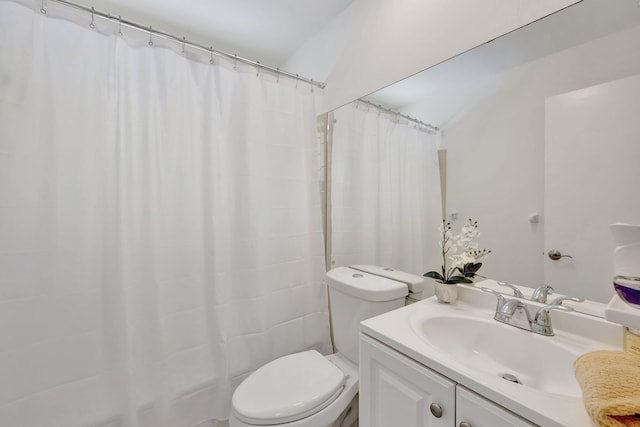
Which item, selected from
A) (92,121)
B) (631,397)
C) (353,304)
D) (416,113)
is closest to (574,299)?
(631,397)

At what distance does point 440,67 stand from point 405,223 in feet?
2.33

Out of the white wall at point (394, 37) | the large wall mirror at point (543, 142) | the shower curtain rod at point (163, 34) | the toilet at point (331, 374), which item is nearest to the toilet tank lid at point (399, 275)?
the toilet at point (331, 374)

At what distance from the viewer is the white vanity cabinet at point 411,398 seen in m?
0.56

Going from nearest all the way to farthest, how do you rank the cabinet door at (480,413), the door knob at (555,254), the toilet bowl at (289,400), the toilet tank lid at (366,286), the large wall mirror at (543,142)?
1. the cabinet door at (480,413)
2. the large wall mirror at (543,142)
3. the door knob at (555,254)
4. the toilet bowl at (289,400)
5. the toilet tank lid at (366,286)

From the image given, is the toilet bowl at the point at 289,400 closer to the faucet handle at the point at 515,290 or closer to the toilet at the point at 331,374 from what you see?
the toilet at the point at 331,374

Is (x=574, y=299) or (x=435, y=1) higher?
(x=435, y=1)

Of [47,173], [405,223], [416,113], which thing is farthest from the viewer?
→ [405,223]

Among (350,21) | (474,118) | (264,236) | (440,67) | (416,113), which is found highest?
(350,21)

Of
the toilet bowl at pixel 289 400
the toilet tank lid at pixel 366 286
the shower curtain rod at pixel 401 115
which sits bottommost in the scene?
the toilet bowl at pixel 289 400

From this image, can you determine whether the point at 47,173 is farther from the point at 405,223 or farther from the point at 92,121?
the point at 405,223

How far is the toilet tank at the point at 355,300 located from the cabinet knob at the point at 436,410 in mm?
528

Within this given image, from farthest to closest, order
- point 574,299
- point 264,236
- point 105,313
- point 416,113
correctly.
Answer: point 264,236 < point 416,113 < point 105,313 < point 574,299

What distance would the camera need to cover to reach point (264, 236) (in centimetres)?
146

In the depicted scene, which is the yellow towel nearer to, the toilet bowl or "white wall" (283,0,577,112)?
the toilet bowl
